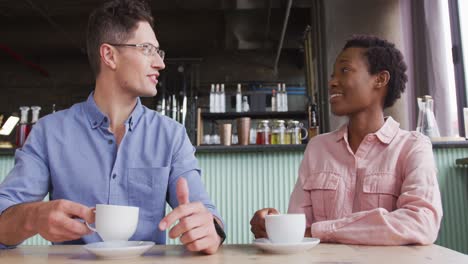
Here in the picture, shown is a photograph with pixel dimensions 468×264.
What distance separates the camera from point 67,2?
19.1 feet

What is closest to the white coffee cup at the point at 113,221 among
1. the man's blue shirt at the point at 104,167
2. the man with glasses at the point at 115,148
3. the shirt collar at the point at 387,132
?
the man with glasses at the point at 115,148

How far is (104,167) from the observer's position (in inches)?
48.8

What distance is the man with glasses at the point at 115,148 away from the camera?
1199mm

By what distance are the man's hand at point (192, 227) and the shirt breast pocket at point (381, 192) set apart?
2.18 feet

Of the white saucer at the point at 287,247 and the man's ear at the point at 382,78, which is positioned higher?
the man's ear at the point at 382,78

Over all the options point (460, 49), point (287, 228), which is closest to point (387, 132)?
point (287, 228)

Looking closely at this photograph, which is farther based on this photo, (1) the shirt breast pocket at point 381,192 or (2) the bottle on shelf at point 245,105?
(2) the bottle on shelf at point 245,105

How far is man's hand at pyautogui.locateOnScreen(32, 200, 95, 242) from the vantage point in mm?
801

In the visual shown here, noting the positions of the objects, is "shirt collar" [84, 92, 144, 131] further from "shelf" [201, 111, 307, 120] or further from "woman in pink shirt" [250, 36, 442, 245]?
"shelf" [201, 111, 307, 120]

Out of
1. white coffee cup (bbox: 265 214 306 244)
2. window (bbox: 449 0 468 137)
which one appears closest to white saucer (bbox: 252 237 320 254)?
white coffee cup (bbox: 265 214 306 244)

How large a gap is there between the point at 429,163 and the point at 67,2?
565 cm

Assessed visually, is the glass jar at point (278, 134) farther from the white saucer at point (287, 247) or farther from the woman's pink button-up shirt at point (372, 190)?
the white saucer at point (287, 247)

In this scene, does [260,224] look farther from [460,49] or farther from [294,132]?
[460,49]

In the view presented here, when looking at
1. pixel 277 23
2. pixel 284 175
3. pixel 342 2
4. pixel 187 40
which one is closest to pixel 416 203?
pixel 284 175
